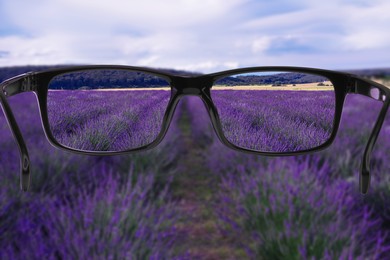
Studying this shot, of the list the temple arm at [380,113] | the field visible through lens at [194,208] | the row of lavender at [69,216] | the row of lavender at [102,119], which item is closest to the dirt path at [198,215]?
the field visible through lens at [194,208]

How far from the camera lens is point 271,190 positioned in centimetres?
227

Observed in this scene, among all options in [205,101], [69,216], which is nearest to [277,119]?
[205,101]

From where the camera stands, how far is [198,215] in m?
2.76

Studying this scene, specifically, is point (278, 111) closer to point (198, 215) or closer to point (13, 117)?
point (13, 117)

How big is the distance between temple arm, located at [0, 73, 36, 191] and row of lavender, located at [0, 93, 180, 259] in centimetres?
65

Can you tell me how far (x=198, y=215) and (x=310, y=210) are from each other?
927mm

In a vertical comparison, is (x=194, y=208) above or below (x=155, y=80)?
below

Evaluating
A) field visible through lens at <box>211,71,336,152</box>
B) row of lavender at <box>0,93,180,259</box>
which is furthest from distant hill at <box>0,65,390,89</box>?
row of lavender at <box>0,93,180,259</box>

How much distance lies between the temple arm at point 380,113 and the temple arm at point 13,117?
0.70 m

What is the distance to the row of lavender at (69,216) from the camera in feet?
5.23

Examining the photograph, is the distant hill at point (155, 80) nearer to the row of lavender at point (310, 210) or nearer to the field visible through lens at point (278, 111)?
the field visible through lens at point (278, 111)

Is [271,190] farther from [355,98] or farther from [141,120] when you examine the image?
[355,98]

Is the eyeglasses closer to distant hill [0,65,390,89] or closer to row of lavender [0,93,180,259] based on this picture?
distant hill [0,65,390,89]

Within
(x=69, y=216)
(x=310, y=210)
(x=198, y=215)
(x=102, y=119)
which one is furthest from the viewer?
(x=198, y=215)
